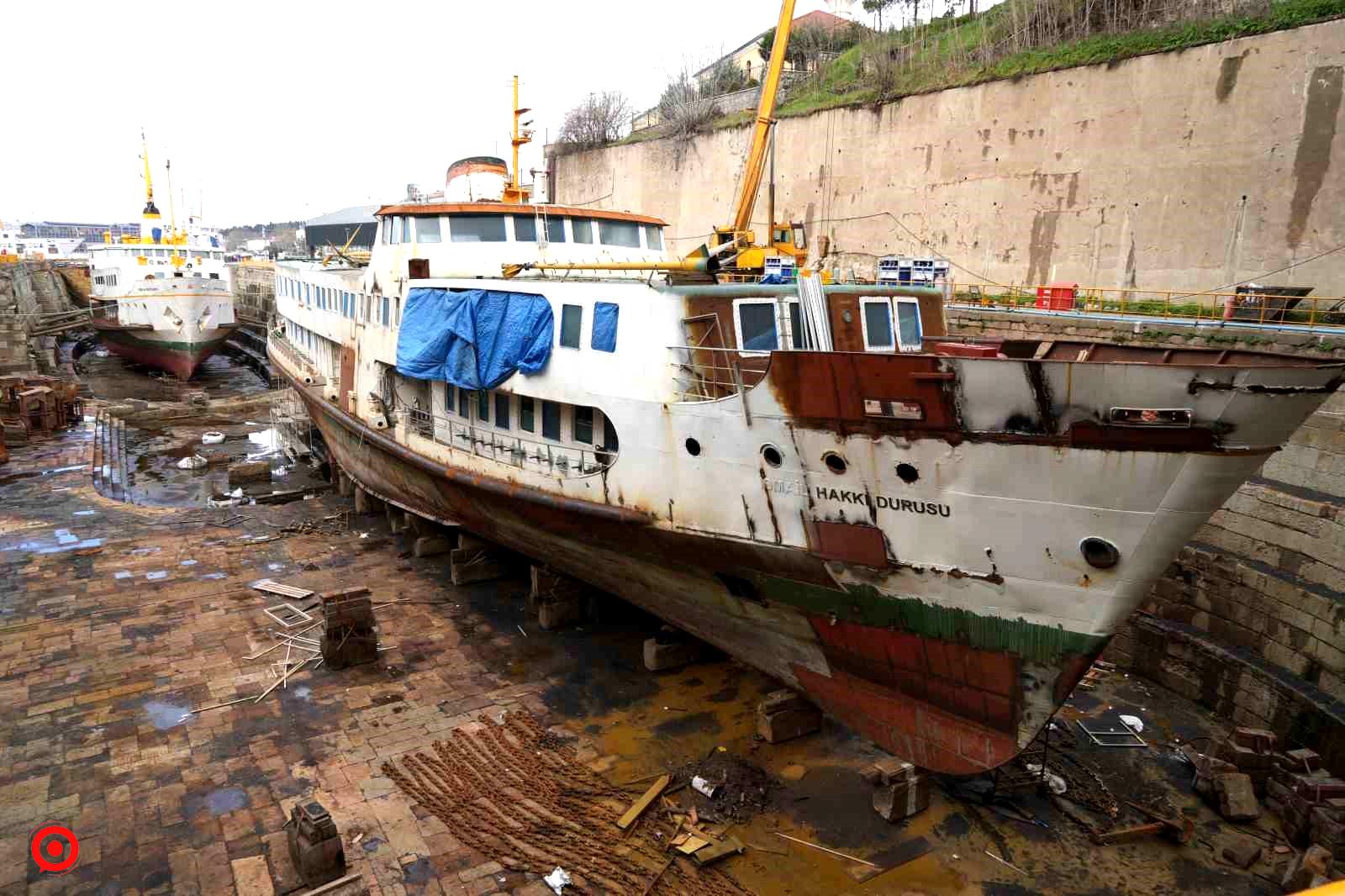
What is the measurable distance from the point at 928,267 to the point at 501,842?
8375 mm

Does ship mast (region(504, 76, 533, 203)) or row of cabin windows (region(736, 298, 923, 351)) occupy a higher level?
ship mast (region(504, 76, 533, 203))

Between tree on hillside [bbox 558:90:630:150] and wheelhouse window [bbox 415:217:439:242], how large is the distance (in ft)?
104

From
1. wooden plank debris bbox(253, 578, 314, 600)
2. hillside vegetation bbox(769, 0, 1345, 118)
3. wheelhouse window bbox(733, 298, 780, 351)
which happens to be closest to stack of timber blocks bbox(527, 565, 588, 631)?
wooden plank debris bbox(253, 578, 314, 600)

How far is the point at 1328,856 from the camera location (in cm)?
704

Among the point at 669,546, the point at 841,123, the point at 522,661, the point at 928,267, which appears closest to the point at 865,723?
the point at 669,546

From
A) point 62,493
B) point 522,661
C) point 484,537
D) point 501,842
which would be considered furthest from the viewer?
point 62,493

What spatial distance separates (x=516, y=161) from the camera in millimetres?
15352

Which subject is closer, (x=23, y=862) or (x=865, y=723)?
(x=23, y=862)

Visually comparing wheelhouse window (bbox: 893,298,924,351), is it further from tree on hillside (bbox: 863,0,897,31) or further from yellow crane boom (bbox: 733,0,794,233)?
tree on hillside (bbox: 863,0,897,31)

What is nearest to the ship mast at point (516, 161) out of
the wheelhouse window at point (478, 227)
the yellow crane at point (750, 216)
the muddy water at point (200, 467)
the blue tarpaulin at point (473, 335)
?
the wheelhouse window at point (478, 227)

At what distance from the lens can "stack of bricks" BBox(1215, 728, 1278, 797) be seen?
28.2ft

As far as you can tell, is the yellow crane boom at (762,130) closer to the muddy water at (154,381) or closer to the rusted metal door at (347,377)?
the rusted metal door at (347,377)

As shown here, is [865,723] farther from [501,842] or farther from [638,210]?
[638,210]

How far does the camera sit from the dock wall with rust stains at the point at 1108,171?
16.3 m
